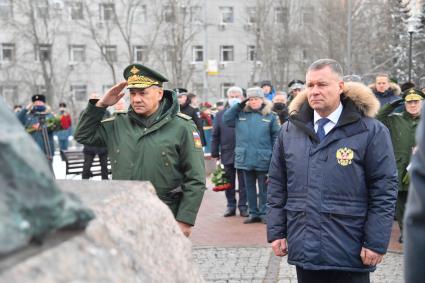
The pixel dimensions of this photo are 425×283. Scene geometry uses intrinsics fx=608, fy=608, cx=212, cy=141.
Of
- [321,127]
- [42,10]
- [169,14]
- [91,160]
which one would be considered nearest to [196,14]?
[169,14]

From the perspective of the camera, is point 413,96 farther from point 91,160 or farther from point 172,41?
point 172,41

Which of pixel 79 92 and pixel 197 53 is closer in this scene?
pixel 79 92

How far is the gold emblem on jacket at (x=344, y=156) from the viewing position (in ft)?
11.3

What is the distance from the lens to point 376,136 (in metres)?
3.47

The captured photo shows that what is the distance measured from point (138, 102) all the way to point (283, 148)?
3.48 ft

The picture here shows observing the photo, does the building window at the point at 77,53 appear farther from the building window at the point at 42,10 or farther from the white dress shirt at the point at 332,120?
the white dress shirt at the point at 332,120

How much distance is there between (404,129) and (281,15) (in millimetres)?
32975

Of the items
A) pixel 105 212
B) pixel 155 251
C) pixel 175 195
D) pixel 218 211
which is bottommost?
pixel 218 211

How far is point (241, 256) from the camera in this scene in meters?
6.71

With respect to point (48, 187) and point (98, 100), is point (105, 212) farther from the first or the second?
point (98, 100)

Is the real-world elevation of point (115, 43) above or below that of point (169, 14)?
below

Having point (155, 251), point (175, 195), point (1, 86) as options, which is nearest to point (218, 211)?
point (175, 195)

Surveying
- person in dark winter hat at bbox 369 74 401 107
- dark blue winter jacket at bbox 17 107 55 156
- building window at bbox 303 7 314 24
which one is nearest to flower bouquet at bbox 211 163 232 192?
person in dark winter hat at bbox 369 74 401 107

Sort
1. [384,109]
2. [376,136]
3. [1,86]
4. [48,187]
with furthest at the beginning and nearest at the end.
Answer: [1,86], [384,109], [376,136], [48,187]
